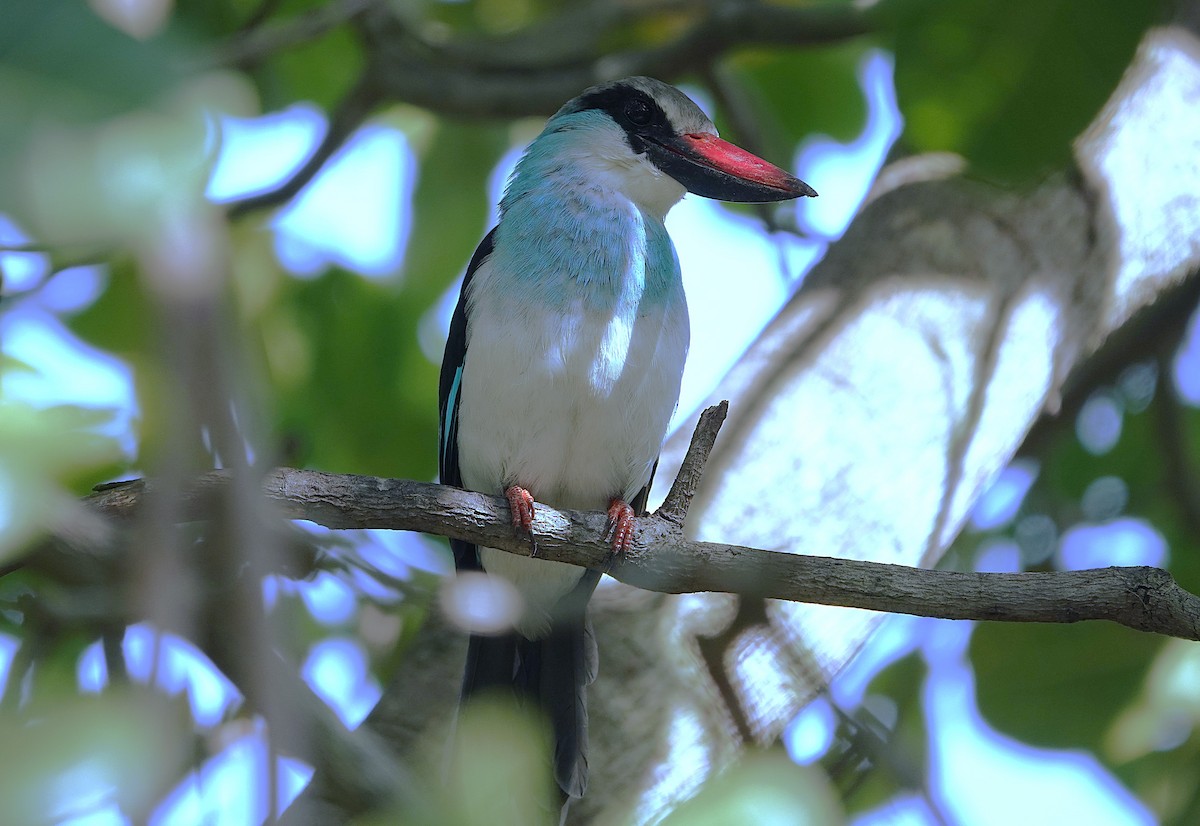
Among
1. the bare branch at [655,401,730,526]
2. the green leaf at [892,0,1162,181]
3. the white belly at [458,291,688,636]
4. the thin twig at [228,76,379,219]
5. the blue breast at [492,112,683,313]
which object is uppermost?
the green leaf at [892,0,1162,181]

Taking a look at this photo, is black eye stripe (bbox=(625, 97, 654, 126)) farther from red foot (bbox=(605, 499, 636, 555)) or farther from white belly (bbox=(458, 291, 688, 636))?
red foot (bbox=(605, 499, 636, 555))

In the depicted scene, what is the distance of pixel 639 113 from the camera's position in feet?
11.7

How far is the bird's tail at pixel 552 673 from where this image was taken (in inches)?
120

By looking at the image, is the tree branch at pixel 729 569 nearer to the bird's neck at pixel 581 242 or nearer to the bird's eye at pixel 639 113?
the bird's neck at pixel 581 242

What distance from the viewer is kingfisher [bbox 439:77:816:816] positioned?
118 inches

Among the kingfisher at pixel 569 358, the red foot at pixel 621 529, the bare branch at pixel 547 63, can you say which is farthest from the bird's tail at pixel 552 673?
the bare branch at pixel 547 63

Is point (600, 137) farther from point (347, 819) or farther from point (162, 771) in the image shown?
point (162, 771)

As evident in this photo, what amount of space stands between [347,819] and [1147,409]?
3435 millimetres

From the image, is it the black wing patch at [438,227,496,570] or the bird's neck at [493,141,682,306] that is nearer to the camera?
the bird's neck at [493,141,682,306]

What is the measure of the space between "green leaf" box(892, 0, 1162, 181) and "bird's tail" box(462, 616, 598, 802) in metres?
1.60

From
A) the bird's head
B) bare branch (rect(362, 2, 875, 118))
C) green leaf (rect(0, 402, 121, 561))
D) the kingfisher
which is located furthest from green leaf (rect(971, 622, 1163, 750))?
green leaf (rect(0, 402, 121, 561))

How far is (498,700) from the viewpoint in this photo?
306cm

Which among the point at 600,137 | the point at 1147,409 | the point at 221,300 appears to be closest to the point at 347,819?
the point at 221,300

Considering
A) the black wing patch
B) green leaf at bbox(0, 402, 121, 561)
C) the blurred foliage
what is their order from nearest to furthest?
1. the blurred foliage
2. green leaf at bbox(0, 402, 121, 561)
3. the black wing patch
